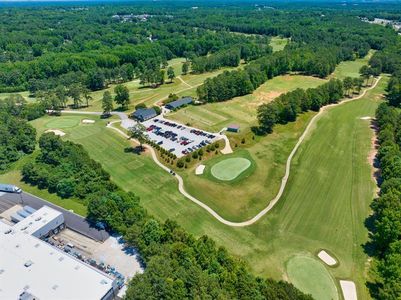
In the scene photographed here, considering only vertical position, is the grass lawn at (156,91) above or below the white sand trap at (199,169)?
below

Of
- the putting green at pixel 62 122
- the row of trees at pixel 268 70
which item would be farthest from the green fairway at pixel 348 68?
the putting green at pixel 62 122

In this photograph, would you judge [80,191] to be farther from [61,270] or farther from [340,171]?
[340,171]

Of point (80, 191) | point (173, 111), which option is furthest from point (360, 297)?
point (173, 111)

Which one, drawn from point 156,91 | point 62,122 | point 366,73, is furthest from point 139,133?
point 366,73

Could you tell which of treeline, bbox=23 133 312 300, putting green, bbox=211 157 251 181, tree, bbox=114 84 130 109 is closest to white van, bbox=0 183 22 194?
treeline, bbox=23 133 312 300

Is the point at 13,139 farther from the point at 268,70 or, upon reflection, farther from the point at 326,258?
the point at 268,70

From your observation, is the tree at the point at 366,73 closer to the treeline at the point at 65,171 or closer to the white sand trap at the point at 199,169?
the white sand trap at the point at 199,169

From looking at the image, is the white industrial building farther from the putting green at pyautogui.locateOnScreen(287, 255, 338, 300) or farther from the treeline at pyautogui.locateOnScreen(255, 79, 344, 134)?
the treeline at pyautogui.locateOnScreen(255, 79, 344, 134)
